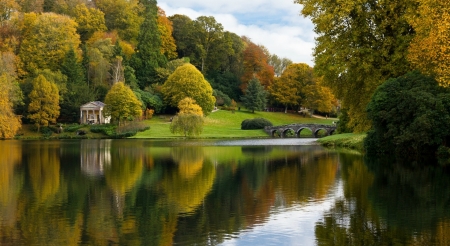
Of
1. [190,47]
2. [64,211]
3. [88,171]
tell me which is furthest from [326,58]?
[190,47]

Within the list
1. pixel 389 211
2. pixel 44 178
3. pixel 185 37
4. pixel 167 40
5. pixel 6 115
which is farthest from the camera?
pixel 185 37

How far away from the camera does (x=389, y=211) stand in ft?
47.1

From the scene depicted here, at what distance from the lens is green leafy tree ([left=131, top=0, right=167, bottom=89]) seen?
95.1 metres

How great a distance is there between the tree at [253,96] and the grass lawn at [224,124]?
133cm

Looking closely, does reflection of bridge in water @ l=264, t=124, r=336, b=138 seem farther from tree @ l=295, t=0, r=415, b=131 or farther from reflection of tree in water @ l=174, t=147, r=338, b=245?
reflection of tree in water @ l=174, t=147, r=338, b=245

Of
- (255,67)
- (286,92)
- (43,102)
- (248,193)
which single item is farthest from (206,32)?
(248,193)

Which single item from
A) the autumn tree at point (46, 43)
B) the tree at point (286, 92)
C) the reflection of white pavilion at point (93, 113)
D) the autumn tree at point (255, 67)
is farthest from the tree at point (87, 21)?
the tree at point (286, 92)

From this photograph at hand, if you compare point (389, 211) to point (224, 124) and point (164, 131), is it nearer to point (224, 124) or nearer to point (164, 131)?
point (164, 131)

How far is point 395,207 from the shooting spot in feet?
49.2

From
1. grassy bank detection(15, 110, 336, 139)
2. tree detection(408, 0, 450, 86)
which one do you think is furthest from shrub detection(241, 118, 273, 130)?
tree detection(408, 0, 450, 86)

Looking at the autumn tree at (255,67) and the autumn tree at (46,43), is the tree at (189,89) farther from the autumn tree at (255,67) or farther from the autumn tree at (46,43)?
the autumn tree at (255,67)

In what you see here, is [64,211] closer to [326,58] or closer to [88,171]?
[88,171]

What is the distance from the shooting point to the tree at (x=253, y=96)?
100125 mm

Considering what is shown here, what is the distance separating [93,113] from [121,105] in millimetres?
8161
